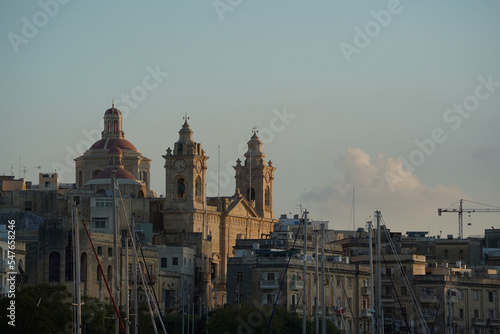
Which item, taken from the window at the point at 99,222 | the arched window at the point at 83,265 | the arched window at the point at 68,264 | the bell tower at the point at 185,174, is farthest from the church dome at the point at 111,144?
the arched window at the point at 83,265

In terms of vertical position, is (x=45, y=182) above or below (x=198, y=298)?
above

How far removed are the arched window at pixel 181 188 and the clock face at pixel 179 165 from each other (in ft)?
3.19

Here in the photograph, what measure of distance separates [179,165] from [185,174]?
123 cm

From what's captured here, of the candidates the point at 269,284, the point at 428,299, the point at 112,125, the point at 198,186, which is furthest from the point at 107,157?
the point at 428,299

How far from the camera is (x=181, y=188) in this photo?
158 metres

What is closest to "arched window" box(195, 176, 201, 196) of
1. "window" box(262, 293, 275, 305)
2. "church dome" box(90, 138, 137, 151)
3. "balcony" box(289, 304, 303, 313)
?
"church dome" box(90, 138, 137, 151)

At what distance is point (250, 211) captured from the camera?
16725cm

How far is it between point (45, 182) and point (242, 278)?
229 feet

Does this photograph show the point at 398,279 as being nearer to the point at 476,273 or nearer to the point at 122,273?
the point at 476,273

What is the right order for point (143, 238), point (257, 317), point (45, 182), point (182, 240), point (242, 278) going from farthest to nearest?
point (45, 182) → point (182, 240) → point (143, 238) → point (242, 278) → point (257, 317)

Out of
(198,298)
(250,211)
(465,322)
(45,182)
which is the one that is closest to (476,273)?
(465,322)

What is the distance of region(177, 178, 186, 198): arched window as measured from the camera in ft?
516

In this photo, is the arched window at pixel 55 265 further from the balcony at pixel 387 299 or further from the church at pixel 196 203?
the balcony at pixel 387 299

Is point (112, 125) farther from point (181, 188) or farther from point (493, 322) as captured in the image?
point (493, 322)
